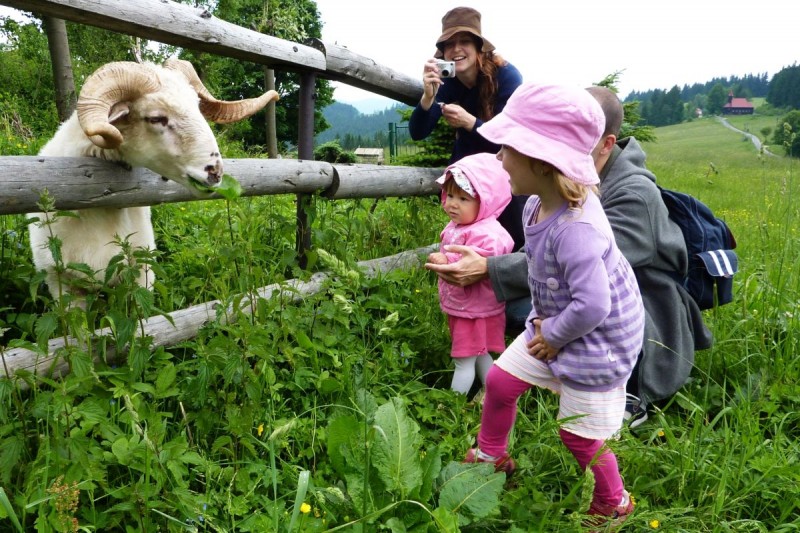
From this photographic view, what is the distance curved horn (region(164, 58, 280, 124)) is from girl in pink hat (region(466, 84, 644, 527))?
1.70 m

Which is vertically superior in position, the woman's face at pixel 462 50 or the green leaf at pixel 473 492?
the woman's face at pixel 462 50

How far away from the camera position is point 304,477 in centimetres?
135

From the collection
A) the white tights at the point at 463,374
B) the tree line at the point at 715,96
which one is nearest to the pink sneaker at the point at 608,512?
the white tights at the point at 463,374

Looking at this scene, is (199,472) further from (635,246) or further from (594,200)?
(635,246)

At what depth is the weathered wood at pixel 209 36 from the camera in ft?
7.55

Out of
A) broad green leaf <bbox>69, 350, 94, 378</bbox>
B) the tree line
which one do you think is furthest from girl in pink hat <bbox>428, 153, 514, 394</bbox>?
the tree line

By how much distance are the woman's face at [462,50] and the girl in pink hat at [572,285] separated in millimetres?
1879

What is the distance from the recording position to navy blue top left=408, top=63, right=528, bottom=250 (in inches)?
146

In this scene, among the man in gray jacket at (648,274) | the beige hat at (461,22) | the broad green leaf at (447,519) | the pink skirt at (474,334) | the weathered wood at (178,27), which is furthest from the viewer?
the beige hat at (461,22)

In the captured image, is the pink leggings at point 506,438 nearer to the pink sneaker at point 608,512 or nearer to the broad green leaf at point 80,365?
the pink sneaker at point 608,512

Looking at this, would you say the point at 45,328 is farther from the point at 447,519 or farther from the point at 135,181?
the point at 447,519

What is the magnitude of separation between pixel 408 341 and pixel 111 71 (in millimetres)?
2085

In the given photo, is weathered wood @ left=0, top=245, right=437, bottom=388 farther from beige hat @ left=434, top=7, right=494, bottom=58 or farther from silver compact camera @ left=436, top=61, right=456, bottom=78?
beige hat @ left=434, top=7, right=494, bottom=58

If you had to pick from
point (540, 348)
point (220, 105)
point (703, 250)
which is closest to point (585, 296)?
point (540, 348)
